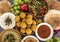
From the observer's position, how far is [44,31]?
1397mm

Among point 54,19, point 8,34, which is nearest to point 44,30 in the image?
Answer: point 54,19

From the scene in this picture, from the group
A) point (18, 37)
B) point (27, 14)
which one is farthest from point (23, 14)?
point (18, 37)

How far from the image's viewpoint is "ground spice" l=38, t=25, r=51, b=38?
140 centimetres

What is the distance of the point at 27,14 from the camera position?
55.3 inches

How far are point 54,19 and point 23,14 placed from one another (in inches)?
7.9

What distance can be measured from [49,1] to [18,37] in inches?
11.8

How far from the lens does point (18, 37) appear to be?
4.62 feet

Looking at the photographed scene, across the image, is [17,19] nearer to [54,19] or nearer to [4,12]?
[4,12]

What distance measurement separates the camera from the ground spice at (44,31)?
140cm

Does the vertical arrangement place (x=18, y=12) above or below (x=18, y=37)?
above

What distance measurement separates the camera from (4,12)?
143cm

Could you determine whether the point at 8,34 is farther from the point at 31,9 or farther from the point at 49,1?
the point at 49,1

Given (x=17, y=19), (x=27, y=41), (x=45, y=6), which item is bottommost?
(x=27, y=41)

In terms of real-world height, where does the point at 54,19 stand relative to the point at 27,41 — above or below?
above
